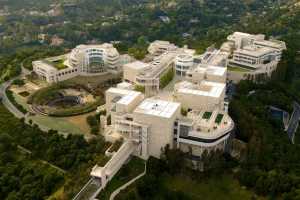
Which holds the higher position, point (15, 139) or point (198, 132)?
point (198, 132)

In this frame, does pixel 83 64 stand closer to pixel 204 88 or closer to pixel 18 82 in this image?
pixel 18 82

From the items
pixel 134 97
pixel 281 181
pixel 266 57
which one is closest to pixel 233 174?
pixel 281 181

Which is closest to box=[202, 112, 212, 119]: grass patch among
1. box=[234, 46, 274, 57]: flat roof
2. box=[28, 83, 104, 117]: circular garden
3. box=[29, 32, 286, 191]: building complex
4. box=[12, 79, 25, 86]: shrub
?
box=[29, 32, 286, 191]: building complex

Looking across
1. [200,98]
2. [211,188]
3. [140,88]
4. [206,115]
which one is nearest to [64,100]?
[140,88]

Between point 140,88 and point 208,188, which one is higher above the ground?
point 140,88

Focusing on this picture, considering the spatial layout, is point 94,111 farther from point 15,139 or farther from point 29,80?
point 29,80
